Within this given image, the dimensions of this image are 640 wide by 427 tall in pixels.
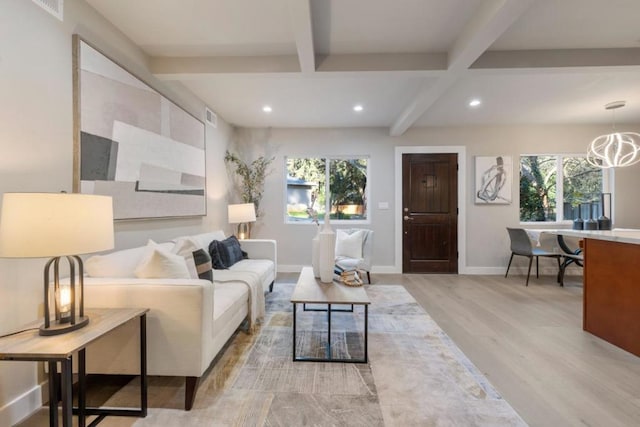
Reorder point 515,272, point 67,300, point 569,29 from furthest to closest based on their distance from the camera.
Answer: point 515,272 < point 569,29 < point 67,300

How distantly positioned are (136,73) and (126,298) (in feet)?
6.24

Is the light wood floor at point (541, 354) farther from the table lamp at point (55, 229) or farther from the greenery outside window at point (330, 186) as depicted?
the greenery outside window at point (330, 186)

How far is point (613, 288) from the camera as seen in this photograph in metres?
2.46

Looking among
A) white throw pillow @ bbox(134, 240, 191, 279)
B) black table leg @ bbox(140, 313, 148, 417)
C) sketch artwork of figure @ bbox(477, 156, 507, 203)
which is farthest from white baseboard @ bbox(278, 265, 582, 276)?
black table leg @ bbox(140, 313, 148, 417)

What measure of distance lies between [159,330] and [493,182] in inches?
204

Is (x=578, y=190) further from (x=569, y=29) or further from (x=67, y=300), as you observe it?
(x=67, y=300)

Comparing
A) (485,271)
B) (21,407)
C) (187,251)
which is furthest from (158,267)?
(485,271)

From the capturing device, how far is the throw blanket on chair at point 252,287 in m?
2.68

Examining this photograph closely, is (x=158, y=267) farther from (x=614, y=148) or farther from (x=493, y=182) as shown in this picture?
(x=614, y=148)

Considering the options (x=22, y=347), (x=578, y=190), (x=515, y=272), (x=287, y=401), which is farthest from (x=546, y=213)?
(x=22, y=347)

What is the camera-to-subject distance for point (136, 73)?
2.49 metres

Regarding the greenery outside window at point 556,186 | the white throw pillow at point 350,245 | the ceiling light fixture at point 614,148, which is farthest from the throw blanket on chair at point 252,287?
the greenery outside window at point 556,186

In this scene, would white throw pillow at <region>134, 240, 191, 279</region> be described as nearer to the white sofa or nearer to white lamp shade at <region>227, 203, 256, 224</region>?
the white sofa

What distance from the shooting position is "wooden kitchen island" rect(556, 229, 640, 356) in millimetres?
2277
